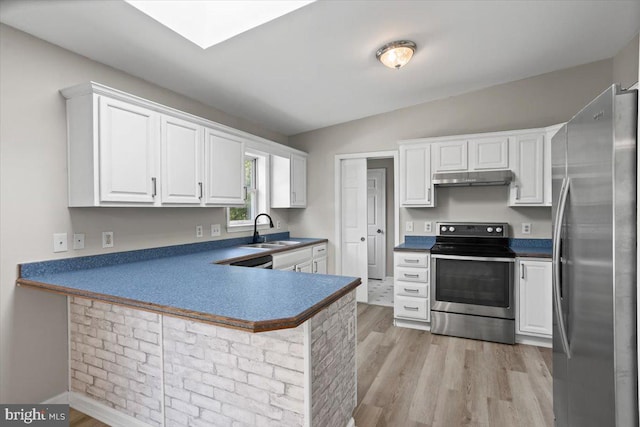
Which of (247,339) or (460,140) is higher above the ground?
(460,140)

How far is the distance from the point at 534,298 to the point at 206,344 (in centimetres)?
312

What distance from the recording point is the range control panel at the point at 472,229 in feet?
12.2

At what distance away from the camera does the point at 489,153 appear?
140 inches

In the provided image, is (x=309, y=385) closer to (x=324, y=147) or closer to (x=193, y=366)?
(x=193, y=366)

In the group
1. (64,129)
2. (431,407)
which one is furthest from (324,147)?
(431,407)

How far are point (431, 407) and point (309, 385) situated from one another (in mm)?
1280

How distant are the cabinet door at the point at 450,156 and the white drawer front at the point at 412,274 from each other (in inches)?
46.8

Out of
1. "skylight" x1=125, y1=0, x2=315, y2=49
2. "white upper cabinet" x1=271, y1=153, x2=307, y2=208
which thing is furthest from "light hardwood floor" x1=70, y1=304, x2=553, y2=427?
"skylight" x1=125, y1=0, x2=315, y2=49

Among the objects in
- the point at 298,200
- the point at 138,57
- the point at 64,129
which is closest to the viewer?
the point at 64,129

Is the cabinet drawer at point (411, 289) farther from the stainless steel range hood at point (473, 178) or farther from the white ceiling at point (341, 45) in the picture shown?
the white ceiling at point (341, 45)

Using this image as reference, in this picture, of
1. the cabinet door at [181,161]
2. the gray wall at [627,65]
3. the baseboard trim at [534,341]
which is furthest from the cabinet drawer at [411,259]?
the gray wall at [627,65]

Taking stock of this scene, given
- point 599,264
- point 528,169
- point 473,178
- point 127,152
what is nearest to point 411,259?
point 473,178

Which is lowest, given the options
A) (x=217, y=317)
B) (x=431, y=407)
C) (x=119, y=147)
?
(x=431, y=407)

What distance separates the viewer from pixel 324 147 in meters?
4.79
